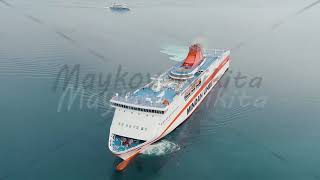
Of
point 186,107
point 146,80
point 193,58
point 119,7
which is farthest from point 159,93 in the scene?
point 119,7

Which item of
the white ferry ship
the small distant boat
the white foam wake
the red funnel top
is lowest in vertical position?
the white foam wake

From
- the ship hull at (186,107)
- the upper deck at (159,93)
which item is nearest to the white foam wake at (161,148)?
the ship hull at (186,107)

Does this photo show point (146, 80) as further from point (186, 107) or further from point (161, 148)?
point (161, 148)

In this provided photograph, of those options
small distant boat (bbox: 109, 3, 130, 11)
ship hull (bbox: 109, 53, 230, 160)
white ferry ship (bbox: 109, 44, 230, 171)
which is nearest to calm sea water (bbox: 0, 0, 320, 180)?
ship hull (bbox: 109, 53, 230, 160)

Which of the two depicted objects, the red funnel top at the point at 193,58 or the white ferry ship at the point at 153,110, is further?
the red funnel top at the point at 193,58

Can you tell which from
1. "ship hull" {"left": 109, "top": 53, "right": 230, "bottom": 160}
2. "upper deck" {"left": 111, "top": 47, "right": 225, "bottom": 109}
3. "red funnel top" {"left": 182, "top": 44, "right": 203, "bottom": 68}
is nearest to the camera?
"ship hull" {"left": 109, "top": 53, "right": 230, "bottom": 160}

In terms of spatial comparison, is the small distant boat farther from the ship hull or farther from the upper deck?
the upper deck

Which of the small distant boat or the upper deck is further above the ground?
the small distant boat

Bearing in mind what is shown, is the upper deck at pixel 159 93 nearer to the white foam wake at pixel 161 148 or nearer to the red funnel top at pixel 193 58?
the red funnel top at pixel 193 58
